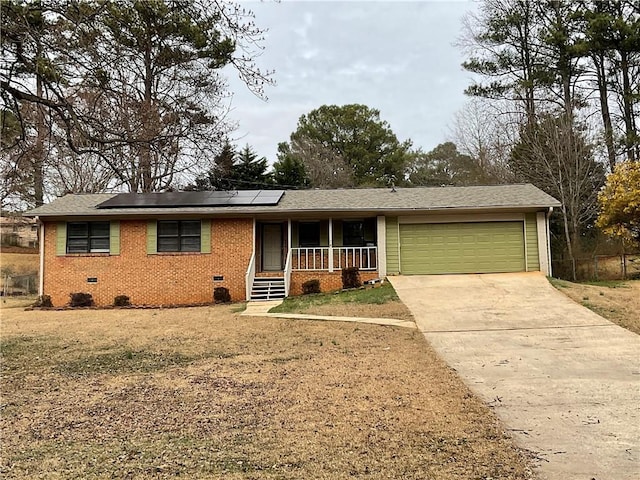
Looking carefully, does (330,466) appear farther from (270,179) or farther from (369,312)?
(270,179)

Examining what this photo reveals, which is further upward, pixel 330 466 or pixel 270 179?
pixel 270 179

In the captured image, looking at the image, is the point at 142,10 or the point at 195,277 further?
the point at 195,277

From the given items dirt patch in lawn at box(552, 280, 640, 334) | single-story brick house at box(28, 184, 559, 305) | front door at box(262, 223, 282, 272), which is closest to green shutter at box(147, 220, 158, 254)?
single-story brick house at box(28, 184, 559, 305)

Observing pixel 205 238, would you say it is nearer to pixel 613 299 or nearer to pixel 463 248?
pixel 463 248

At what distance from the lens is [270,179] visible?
28.8 metres

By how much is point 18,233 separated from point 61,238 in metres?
16.6

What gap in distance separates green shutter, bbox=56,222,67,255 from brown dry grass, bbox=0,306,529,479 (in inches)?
284

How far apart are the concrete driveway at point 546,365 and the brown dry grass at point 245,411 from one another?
36cm

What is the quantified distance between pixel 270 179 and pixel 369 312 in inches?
738

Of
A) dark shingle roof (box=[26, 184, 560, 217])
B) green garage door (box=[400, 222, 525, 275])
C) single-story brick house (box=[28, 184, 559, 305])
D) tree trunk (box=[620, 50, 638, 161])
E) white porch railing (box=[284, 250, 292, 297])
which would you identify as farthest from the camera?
tree trunk (box=[620, 50, 638, 161])

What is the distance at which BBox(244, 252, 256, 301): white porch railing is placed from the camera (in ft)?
47.6

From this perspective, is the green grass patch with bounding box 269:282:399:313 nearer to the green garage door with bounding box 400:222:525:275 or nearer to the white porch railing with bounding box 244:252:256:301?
the white porch railing with bounding box 244:252:256:301

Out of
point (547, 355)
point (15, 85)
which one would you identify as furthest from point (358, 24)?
point (547, 355)

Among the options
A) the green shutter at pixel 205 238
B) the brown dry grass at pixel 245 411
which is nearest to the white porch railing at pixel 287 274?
the green shutter at pixel 205 238
